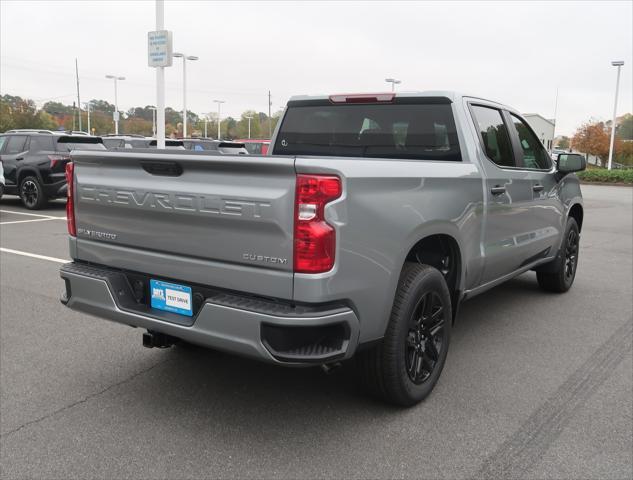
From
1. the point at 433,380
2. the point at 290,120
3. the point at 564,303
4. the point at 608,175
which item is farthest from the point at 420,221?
the point at 608,175

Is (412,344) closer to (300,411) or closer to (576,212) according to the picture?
(300,411)

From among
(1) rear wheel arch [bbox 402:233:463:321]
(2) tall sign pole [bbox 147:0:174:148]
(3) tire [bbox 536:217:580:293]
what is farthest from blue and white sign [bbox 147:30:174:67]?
(1) rear wheel arch [bbox 402:233:463:321]

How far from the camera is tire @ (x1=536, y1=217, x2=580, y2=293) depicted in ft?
19.9

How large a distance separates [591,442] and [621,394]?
2.52 feet

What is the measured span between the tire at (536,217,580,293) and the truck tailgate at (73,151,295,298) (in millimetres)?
4135

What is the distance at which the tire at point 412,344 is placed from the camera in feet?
10.5

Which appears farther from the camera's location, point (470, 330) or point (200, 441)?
point (470, 330)

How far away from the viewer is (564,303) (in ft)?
19.7

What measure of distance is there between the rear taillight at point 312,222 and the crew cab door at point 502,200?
184 cm

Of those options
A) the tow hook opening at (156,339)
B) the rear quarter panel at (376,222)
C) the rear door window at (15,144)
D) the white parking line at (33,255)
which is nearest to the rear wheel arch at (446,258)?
the rear quarter panel at (376,222)

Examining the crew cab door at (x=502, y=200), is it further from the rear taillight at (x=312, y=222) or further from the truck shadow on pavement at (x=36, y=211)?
the truck shadow on pavement at (x=36, y=211)

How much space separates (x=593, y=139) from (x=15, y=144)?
6084 centimetres

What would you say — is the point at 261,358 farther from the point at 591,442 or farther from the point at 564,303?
the point at 564,303

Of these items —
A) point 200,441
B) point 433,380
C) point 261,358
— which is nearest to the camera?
point 261,358
